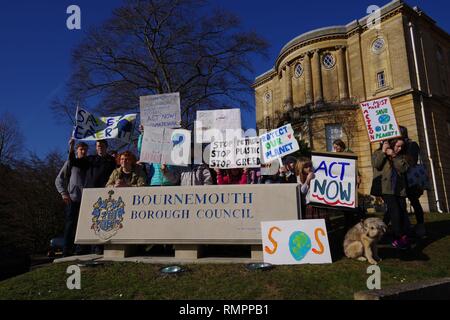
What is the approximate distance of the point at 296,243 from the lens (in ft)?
16.4

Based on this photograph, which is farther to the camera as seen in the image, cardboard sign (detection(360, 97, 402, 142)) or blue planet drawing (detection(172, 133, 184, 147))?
blue planet drawing (detection(172, 133, 184, 147))

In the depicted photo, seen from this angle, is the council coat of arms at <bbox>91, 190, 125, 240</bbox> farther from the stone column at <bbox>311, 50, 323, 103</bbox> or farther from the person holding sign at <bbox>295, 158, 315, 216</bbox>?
the stone column at <bbox>311, 50, 323, 103</bbox>

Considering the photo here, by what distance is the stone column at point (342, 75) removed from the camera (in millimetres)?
28844

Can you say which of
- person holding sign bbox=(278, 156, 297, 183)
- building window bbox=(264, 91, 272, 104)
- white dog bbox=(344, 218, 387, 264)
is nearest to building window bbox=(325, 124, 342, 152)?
building window bbox=(264, 91, 272, 104)

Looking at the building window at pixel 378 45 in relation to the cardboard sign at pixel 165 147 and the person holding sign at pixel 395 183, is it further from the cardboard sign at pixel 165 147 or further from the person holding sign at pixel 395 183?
the cardboard sign at pixel 165 147

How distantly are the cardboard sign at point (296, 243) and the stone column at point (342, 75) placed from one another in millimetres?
26024

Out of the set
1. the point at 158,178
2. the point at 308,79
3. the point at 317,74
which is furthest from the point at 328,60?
the point at 158,178

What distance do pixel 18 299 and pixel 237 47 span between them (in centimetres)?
2021

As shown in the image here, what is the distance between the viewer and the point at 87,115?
278 inches

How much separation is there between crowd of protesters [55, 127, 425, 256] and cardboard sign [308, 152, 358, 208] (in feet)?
0.47

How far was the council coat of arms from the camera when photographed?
18.6 feet

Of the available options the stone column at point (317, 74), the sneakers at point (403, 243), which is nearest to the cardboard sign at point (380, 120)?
the sneakers at point (403, 243)

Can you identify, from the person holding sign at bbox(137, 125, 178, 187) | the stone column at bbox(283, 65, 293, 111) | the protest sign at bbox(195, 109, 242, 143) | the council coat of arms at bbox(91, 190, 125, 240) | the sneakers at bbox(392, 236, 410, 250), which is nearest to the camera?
the sneakers at bbox(392, 236, 410, 250)

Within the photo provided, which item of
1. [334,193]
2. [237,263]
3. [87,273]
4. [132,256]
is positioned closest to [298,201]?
[334,193]
